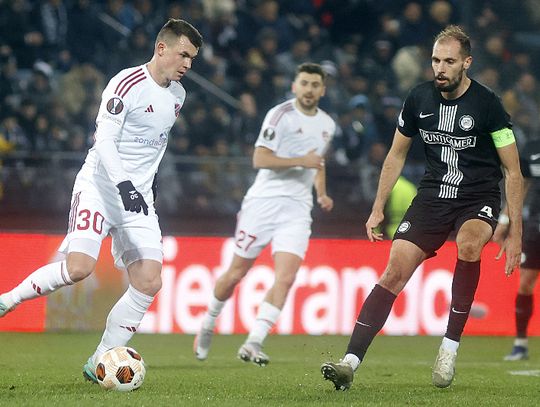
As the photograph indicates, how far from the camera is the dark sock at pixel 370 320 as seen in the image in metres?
6.71

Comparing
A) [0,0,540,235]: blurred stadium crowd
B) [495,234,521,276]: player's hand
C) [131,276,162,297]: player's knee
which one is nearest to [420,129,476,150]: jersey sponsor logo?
[495,234,521,276]: player's hand

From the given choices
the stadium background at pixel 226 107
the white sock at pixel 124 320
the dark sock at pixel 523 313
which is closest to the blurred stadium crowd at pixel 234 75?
the stadium background at pixel 226 107

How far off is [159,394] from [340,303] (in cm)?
583

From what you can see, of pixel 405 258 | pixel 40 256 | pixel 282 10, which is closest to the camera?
pixel 405 258

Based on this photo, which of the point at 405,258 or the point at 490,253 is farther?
the point at 490,253

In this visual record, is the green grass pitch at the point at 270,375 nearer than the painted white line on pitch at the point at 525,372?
Yes

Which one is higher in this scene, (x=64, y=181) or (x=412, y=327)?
(x=64, y=181)

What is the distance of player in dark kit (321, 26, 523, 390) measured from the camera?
671 centimetres

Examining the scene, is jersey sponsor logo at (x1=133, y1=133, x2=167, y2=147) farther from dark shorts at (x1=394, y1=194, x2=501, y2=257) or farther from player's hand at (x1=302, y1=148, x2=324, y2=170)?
player's hand at (x1=302, y1=148, x2=324, y2=170)

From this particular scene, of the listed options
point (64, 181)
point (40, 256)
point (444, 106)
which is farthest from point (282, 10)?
point (444, 106)

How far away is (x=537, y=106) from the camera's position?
14.9 m

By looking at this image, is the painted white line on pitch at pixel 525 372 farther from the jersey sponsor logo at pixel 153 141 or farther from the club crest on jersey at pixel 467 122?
the jersey sponsor logo at pixel 153 141

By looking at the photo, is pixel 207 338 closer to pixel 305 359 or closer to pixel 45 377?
pixel 305 359

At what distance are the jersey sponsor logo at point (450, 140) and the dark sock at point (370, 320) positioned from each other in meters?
0.94
